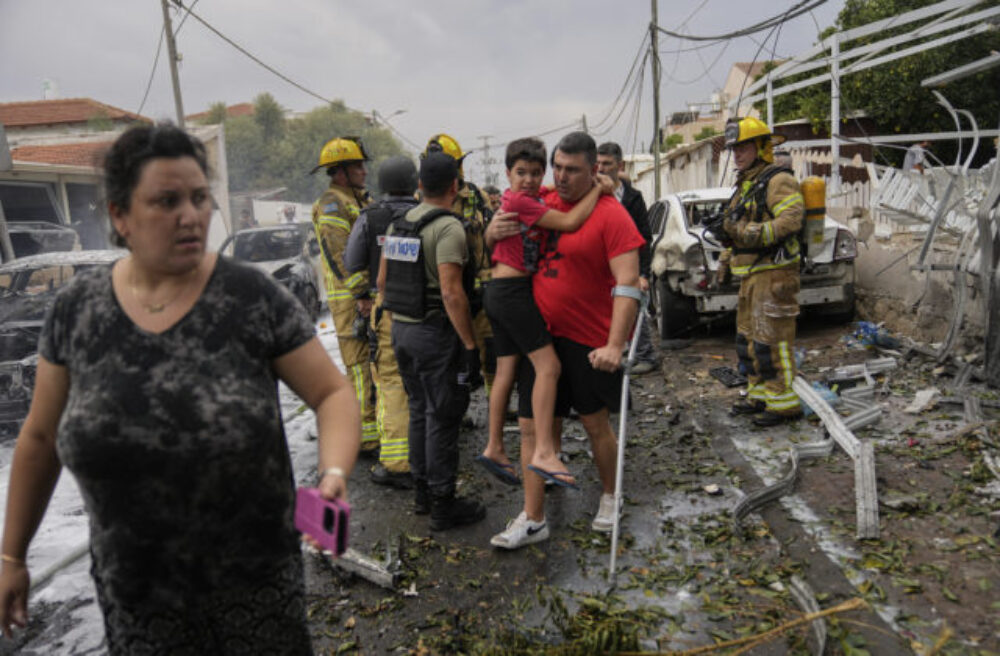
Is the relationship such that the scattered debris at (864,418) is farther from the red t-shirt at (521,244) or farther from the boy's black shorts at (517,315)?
the red t-shirt at (521,244)

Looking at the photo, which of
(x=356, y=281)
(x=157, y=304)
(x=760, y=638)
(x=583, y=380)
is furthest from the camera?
(x=356, y=281)

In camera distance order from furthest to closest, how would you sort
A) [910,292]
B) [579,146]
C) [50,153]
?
1. [50,153]
2. [910,292]
3. [579,146]

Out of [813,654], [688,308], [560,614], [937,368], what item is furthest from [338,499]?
[688,308]

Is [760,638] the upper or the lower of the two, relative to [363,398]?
lower

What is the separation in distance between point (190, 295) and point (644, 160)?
36267mm

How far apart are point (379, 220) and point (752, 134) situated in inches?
117

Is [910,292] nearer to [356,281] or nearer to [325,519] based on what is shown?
[356,281]

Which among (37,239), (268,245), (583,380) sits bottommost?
(583,380)

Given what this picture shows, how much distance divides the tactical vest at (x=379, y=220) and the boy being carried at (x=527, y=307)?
90 cm

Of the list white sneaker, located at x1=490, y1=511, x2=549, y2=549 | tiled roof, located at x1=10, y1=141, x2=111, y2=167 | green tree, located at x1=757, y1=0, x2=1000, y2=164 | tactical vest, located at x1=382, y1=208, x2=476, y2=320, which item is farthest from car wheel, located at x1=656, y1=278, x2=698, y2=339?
tiled roof, located at x1=10, y1=141, x2=111, y2=167

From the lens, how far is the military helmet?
4.71 metres

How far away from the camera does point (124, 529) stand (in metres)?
1.73

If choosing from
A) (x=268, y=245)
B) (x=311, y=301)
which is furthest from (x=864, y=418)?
(x=268, y=245)

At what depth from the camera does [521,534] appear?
392cm
